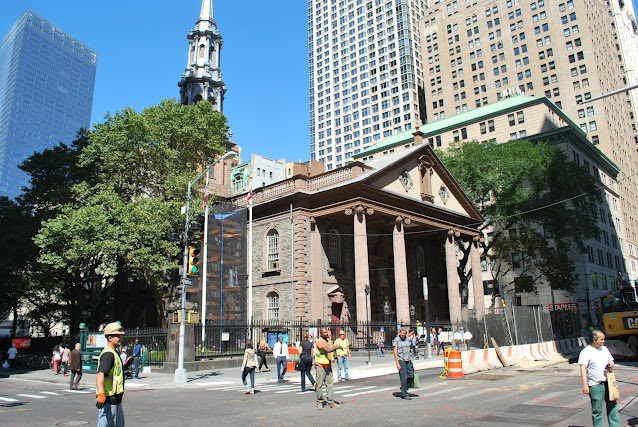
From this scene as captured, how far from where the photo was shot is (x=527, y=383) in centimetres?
1496

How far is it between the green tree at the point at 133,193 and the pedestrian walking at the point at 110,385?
23.6 metres

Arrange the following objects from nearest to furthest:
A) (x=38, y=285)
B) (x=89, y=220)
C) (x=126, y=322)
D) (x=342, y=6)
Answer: (x=89, y=220) < (x=38, y=285) < (x=126, y=322) < (x=342, y=6)

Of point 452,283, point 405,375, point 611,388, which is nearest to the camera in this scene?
point 611,388

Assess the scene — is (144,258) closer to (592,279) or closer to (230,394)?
(230,394)

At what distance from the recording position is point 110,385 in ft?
21.0

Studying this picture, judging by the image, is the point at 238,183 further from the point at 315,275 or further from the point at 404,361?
the point at 404,361

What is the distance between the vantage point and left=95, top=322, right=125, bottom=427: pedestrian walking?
6.25 metres

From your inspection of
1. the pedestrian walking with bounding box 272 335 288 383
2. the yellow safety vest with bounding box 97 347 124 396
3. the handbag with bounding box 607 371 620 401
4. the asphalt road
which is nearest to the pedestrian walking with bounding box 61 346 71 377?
the asphalt road

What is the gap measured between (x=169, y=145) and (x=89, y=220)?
29.3 ft

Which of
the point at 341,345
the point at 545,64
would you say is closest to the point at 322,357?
the point at 341,345

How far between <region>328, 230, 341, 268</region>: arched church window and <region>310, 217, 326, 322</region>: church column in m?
1.55

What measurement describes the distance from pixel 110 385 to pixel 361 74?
123 metres

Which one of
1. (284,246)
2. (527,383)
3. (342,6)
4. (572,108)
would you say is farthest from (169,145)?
(342,6)

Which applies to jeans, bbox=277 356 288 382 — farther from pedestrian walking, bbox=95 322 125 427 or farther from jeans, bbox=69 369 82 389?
pedestrian walking, bbox=95 322 125 427
